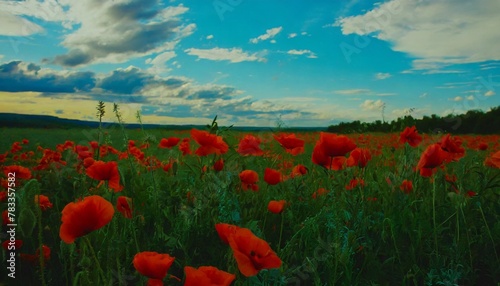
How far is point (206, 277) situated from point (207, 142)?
54.6 inches

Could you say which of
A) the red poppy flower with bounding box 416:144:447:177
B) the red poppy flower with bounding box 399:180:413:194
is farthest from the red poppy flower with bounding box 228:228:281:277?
the red poppy flower with bounding box 399:180:413:194

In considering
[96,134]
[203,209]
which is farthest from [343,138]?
[96,134]

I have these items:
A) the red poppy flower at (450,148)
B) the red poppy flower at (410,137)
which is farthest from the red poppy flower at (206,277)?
the red poppy flower at (410,137)

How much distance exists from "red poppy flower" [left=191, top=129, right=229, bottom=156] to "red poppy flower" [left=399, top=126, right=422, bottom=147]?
1.22 m

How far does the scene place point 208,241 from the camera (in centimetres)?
230

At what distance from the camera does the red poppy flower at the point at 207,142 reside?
2.41m

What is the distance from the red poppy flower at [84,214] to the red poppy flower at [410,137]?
7.00ft

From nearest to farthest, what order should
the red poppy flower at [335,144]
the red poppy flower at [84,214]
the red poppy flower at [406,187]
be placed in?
the red poppy flower at [84,214] < the red poppy flower at [335,144] < the red poppy flower at [406,187]

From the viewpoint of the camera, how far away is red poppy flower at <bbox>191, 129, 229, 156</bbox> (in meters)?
2.41

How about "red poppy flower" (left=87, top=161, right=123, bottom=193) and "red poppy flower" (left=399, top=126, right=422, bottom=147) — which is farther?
"red poppy flower" (left=399, top=126, right=422, bottom=147)

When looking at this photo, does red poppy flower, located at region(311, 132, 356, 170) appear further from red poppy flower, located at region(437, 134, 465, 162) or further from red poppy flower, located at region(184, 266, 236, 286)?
red poppy flower, located at region(184, 266, 236, 286)

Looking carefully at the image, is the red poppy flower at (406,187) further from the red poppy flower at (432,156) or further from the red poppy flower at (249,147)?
the red poppy flower at (249,147)

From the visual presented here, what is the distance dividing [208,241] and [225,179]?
33 centimetres

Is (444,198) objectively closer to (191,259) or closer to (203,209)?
(203,209)
